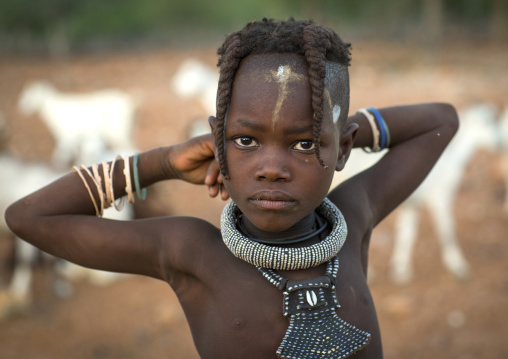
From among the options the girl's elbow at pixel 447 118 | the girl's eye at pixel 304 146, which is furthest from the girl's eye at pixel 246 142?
the girl's elbow at pixel 447 118

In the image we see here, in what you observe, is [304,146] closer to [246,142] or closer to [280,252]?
[246,142]

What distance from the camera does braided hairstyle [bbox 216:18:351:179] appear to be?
1389 mm

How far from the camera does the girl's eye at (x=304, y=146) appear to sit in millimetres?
1432

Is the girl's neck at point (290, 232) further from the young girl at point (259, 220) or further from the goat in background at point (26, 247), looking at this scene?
the goat in background at point (26, 247)

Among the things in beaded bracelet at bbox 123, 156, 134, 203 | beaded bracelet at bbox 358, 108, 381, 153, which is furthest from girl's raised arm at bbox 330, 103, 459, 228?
beaded bracelet at bbox 123, 156, 134, 203

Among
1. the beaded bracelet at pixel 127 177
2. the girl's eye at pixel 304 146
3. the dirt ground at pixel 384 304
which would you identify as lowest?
the dirt ground at pixel 384 304

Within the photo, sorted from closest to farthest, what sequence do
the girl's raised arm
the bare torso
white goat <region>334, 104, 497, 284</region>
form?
the bare torso → the girl's raised arm → white goat <region>334, 104, 497, 284</region>

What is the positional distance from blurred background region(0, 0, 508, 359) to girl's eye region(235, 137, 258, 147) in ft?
12.6

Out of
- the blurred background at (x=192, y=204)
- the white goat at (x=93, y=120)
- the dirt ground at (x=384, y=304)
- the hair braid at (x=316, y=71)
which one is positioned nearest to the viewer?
the hair braid at (x=316, y=71)

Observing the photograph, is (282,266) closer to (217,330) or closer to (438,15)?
(217,330)

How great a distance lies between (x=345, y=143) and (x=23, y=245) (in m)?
4.95

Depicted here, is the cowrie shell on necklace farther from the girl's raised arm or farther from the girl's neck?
the girl's raised arm

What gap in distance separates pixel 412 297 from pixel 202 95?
6.16 meters

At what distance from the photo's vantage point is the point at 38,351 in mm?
4945
